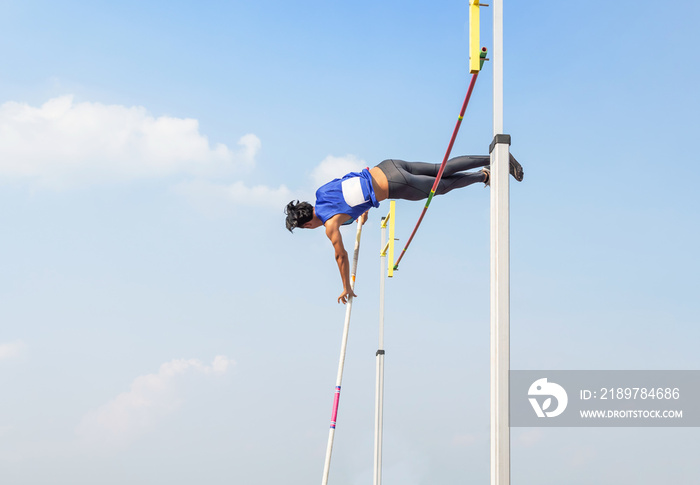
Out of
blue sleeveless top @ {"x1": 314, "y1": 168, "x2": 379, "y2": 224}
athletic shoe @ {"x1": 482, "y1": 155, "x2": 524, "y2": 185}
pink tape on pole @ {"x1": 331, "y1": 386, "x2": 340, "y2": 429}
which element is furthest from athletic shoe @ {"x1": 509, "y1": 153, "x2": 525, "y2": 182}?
pink tape on pole @ {"x1": 331, "y1": 386, "x2": 340, "y2": 429}

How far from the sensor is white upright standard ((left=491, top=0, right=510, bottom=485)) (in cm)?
387

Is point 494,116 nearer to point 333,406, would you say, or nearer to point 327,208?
point 327,208

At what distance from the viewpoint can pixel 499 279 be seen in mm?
4035

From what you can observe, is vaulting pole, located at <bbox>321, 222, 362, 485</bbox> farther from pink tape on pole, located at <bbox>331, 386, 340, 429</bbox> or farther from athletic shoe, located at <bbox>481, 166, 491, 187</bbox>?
athletic shoe, located at <bbox>481, 166, 491, 187</bbox>

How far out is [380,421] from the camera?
8.25 metres

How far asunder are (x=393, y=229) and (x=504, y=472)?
4.37 meters

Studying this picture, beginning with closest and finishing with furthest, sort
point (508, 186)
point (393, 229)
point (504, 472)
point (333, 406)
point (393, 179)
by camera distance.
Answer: point (504, 472) → point (508, 186) → point (393, 179) → point (333, 406) → point (393, 229)

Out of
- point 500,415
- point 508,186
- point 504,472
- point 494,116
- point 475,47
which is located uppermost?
point 475,47

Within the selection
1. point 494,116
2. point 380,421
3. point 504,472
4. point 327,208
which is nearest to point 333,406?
point 380,421

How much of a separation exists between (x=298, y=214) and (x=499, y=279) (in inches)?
108

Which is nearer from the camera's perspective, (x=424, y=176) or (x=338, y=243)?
(x=424, y=176)

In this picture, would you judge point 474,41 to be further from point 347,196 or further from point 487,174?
point 347,196

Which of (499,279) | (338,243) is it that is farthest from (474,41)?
(338,243)

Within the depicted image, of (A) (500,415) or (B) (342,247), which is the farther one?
(B) (342,247)
